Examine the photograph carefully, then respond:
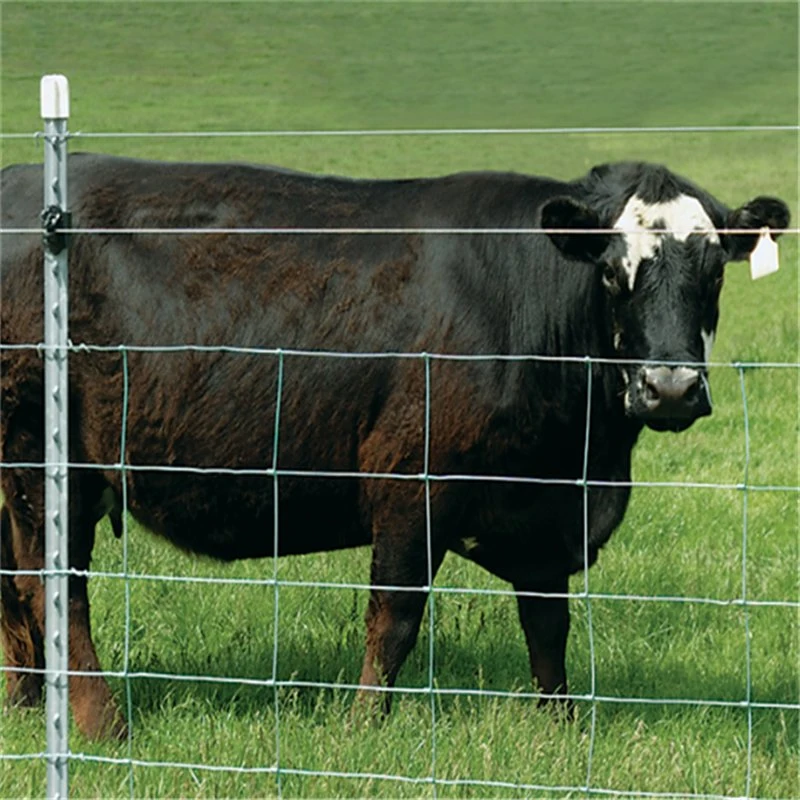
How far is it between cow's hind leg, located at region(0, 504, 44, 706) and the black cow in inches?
0.5

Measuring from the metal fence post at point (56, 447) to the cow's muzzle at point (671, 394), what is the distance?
193 centimetres

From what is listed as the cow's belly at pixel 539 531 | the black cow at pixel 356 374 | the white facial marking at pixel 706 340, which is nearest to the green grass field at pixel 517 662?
the black cow at pixel 356 374

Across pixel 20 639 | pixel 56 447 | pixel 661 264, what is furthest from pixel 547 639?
pixel 56 447

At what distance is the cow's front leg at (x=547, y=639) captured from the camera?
6.03 metres

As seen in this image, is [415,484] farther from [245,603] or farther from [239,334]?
[245,603]

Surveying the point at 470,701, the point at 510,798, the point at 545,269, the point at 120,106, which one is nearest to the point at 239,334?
the point at 545,269

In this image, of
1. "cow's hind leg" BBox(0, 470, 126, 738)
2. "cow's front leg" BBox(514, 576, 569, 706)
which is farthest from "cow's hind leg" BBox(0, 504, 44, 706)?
"cow's front leg" BBox(514, 576, 569, 706)

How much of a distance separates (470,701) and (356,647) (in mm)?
889

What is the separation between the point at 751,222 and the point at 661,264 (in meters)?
0.52

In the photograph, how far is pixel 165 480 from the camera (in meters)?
5.94

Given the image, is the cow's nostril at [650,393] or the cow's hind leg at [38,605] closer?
the cow's nostril at [650,393]

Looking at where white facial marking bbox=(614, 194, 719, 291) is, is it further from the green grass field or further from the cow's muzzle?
the green grass field

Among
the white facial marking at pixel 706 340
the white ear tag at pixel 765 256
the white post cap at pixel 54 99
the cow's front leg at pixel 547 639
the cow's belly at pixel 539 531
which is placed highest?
the white post cap at pixel 54 99

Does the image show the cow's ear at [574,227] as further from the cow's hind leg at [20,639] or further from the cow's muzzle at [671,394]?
the cow's hind leg at [20,639]
